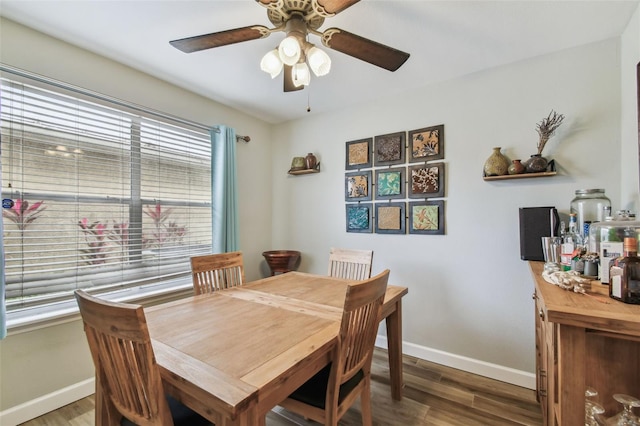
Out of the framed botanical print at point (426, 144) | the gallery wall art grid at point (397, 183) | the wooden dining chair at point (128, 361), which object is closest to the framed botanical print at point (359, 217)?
the gallery wall art grid at point (397, 183)

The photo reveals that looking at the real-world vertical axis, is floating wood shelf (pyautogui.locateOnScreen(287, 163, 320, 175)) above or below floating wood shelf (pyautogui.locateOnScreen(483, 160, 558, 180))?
above

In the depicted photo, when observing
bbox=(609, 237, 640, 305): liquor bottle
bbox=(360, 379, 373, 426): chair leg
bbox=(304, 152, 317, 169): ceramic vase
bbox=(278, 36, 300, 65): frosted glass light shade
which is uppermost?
bbox=(278, 36, 300, 65): frosted glass light shade

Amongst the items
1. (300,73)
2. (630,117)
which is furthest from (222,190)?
(630,117)

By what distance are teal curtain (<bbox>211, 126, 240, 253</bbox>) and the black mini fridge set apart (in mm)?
2570

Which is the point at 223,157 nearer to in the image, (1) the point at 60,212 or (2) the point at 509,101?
(1) the point at 60,212

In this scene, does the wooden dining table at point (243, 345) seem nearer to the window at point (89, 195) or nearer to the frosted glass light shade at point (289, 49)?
the window at point (89, 195)

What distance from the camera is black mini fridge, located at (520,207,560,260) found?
1.94 m

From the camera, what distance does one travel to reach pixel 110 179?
84.9 inches

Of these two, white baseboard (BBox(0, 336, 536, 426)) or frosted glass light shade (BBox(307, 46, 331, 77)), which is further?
white baseboard (BBox(0, 336, 536, 426))

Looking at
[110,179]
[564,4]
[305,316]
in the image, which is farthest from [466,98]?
[110,179]

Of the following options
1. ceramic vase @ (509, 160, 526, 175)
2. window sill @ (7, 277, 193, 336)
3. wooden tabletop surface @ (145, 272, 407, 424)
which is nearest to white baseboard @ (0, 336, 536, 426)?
window sill @ (7, 277, 193, 336)

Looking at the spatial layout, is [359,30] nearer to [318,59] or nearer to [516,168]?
[318,59]

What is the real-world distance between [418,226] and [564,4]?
5.68 ft

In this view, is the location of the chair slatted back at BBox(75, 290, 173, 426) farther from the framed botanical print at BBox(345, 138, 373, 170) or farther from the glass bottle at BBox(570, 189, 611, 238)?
the framed botanical print at BBox(345, 138, 373, 170)
